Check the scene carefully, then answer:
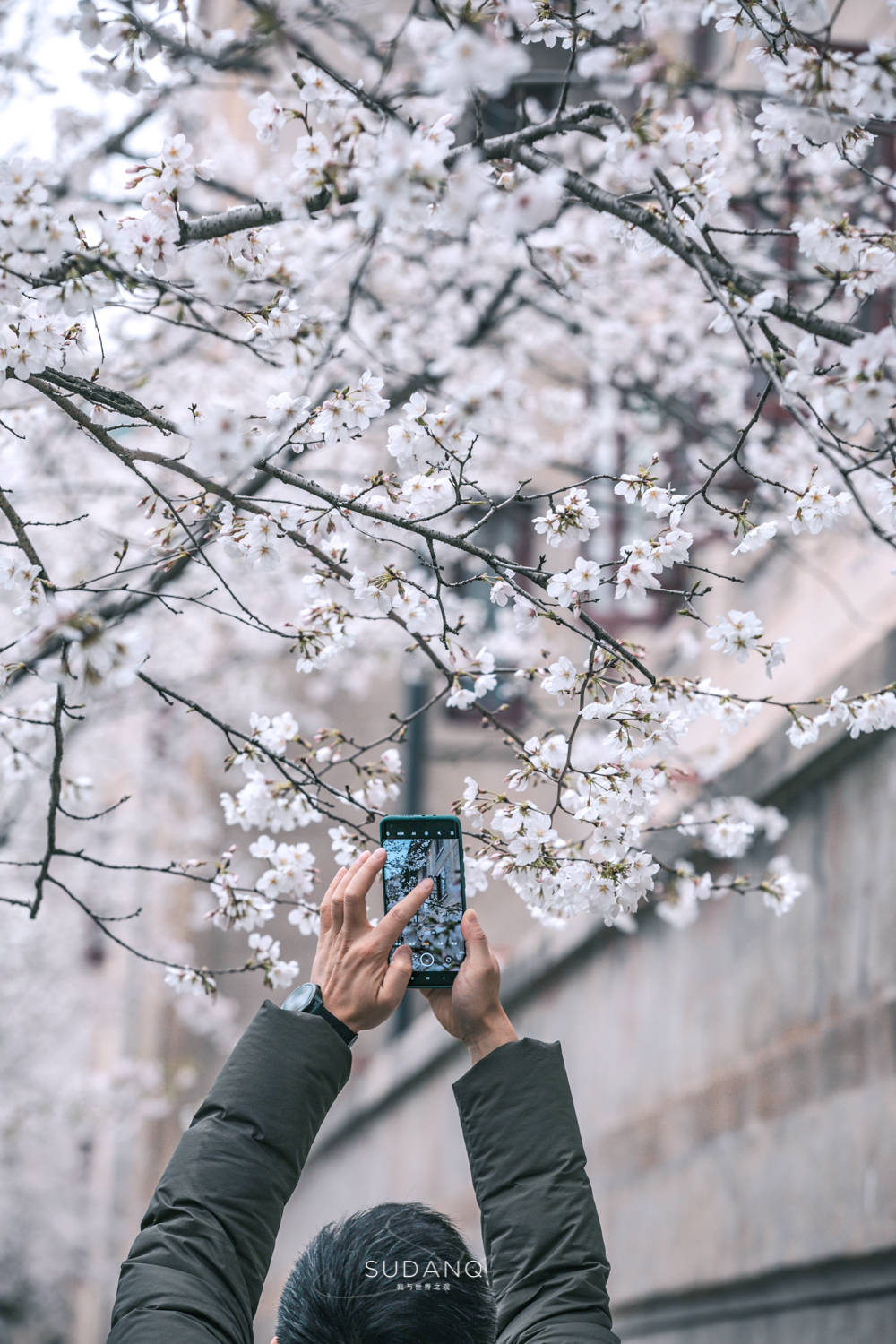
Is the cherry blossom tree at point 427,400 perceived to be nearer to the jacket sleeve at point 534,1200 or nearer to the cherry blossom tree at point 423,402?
the cherry blossom tree at point 423,402

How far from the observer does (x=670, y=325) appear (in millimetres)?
7133

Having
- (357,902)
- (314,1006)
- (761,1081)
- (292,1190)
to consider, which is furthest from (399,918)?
(761,1081)

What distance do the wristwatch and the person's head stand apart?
28cm

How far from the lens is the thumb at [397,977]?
5.52 ft

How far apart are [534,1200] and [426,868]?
66 centimetres

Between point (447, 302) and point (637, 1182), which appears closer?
point (637, 1182)

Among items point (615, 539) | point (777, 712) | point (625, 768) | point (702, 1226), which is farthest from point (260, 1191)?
point (615, 539)

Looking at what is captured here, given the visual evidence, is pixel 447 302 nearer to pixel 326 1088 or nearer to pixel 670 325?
pixel 670 325

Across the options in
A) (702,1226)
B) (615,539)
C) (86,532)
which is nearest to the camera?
(702,1226)

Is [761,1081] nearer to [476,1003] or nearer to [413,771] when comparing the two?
[476,1003]

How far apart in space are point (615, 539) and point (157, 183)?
10.7m

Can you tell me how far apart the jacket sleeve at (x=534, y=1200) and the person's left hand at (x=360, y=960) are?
170 mm

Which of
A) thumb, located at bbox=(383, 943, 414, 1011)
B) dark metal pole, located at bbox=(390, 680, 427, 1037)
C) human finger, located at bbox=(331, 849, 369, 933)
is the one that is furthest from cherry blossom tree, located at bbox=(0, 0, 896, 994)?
dark metal pole, located at bbox=(390, 680, 427, 1037)

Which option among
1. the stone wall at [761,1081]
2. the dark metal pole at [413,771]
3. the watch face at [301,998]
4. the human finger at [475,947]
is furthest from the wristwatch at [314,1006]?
the dark metal pole at [413,771]
